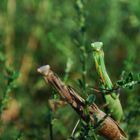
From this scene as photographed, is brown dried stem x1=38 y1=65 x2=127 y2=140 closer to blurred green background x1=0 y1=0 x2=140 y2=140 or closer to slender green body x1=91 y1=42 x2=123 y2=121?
slender green body x1=91 y1=42 x2=123 y2=121

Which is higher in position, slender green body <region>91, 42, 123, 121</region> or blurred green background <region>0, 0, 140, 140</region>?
blurred green background <region>0, 0, 140, 140</region>

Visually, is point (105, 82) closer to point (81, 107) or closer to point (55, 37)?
point (81, 107)

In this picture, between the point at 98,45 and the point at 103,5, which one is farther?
the point at 103,5

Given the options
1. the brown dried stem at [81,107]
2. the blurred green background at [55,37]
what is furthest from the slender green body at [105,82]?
the blurred green background at [55,37]

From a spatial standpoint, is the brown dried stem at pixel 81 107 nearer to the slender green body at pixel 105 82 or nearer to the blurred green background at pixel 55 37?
the slender green body at pixel 105 82

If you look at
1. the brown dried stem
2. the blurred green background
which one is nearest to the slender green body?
the brown dried stem

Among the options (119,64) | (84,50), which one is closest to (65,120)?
(84,50)

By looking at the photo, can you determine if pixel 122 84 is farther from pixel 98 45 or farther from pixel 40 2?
pixel 40 2
